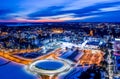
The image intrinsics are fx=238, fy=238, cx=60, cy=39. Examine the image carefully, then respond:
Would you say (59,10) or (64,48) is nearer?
(64,48)

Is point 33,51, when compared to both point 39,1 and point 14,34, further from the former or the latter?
point 39,1

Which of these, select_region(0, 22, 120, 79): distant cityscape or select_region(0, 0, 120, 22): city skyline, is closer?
select_region(0, 22, 120, 79): distant cityscape

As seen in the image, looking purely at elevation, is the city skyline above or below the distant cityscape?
above

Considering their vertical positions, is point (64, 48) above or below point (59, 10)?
below

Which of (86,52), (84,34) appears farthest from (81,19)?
(86,52)

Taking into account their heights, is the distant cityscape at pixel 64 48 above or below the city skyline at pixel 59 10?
below

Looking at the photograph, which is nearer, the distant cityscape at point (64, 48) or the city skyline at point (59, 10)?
the distant cityscape at point (64, 48)
